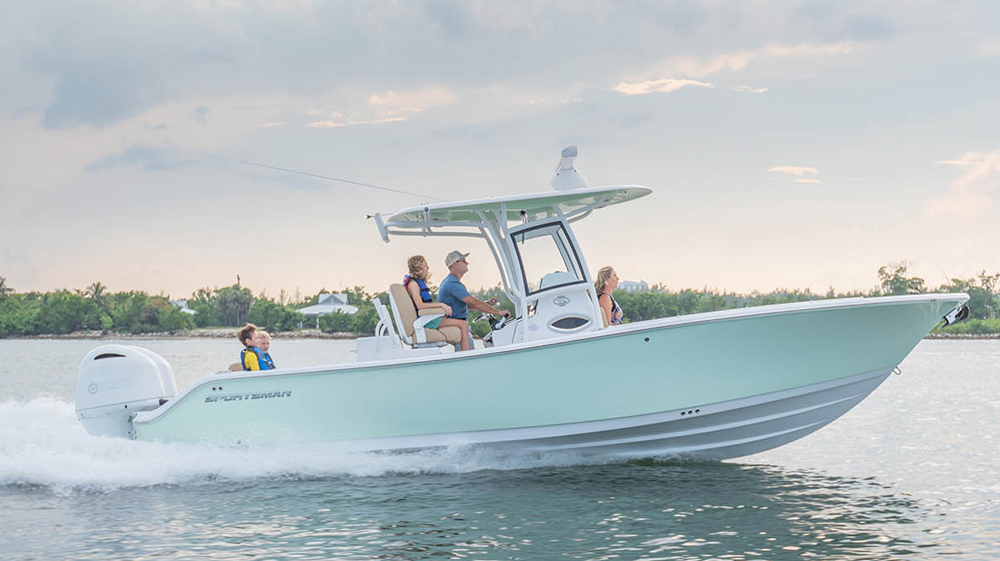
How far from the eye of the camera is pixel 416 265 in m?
9.34

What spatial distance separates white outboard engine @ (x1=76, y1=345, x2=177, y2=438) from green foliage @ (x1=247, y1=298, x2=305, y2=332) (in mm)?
103542

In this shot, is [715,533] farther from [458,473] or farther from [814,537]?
[458,473]

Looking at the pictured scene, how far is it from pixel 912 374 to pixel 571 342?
3357 centimetres

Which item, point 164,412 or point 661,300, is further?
point 661,300

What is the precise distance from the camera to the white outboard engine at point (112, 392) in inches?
374

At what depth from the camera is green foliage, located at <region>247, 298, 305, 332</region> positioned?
11119 centimetres

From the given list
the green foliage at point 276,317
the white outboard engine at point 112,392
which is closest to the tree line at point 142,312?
the green foliage at point 276,317

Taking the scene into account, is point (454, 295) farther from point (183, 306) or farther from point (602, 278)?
point (183, 306)

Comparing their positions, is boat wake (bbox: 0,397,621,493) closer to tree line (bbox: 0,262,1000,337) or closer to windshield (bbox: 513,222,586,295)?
windshield (bbox: 513,222,586,295)

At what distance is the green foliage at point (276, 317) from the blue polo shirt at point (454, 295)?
4116 inches

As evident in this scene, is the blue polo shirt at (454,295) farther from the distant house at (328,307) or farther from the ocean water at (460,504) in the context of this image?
the distant house at (328,307)

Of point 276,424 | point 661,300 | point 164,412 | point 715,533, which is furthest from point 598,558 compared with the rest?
point 661,300

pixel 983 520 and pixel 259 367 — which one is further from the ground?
pixel 259 367

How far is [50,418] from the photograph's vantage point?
11883mm
